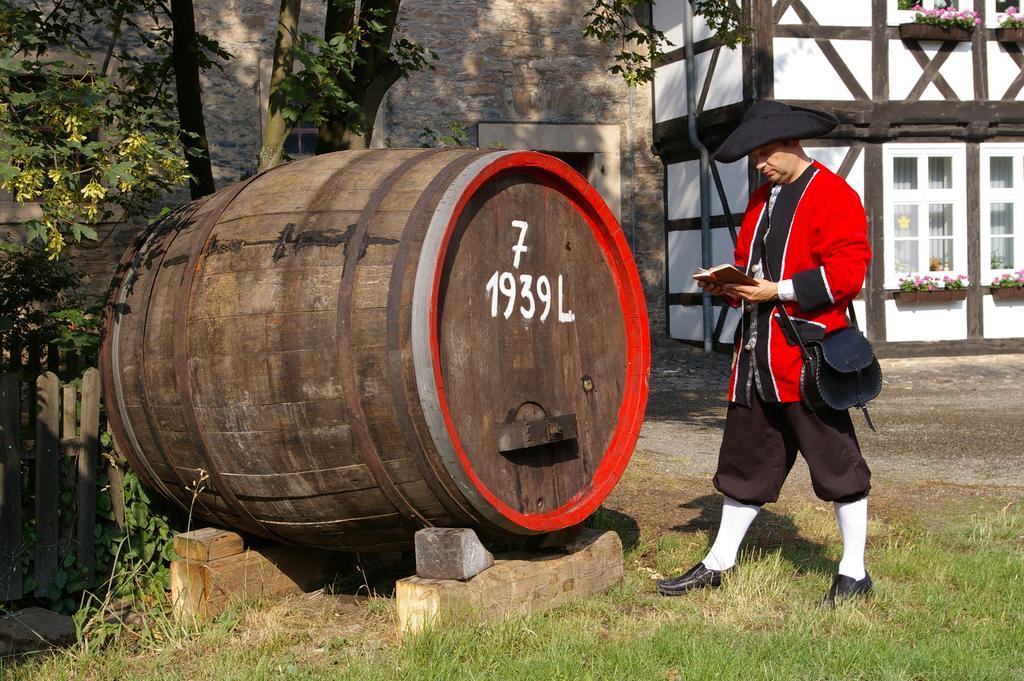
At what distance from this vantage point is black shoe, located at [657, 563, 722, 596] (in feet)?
12.4

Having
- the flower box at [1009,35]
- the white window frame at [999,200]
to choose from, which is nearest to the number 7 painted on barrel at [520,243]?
the white window frame at [999,200]

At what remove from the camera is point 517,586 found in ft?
11.4

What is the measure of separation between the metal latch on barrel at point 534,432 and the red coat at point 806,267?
619 mm

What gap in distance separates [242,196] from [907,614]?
2497 millimetres

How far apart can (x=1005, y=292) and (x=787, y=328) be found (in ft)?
30.3

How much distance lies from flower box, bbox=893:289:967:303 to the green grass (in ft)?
25.4

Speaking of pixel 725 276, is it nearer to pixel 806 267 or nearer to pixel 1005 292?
pixel 806 267

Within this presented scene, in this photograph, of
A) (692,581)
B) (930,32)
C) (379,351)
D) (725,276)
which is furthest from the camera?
(930,32)

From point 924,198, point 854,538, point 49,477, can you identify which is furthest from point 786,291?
point 924,198

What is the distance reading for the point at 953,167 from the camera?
38.5 ft

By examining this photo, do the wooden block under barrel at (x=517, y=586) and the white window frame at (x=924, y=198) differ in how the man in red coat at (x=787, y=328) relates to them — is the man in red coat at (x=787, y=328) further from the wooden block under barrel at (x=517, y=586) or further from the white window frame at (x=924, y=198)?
the white window frame at (x=924, y=198)

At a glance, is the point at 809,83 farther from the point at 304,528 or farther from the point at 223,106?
the point at 304,528

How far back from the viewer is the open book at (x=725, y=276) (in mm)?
3535

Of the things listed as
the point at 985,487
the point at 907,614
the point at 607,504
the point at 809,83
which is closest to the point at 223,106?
the point at 809,83
